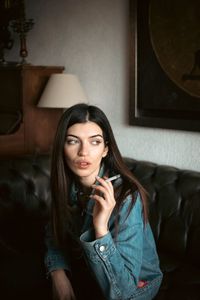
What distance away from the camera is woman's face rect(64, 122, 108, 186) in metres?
1.26

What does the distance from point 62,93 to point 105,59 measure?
0.39 m

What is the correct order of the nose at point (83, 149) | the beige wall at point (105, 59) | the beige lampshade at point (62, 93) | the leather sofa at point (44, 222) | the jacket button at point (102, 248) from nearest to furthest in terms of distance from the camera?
the jacket button at point (102, 248) → the nose at point (83, 149) → the leather sofa at point (44, 222) → the beige wall at point (105, 59) → the beige lampshade at point (62, 93)

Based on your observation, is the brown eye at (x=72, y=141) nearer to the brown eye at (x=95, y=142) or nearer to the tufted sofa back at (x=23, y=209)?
the brown eye at (x=95, y=142)

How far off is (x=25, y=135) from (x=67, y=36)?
837 mm

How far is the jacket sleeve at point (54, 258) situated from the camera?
1.38 m

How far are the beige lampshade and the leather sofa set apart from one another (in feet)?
1.35

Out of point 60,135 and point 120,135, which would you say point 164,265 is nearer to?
point 60,135

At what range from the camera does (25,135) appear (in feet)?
8.81

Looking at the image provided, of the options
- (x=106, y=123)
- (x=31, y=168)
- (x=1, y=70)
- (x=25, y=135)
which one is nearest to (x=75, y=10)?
(x=1, y=70)

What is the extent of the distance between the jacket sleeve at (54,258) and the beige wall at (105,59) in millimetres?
1002

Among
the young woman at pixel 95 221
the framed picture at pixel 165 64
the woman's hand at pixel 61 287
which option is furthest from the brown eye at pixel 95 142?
the framed picture at pixel 165 64

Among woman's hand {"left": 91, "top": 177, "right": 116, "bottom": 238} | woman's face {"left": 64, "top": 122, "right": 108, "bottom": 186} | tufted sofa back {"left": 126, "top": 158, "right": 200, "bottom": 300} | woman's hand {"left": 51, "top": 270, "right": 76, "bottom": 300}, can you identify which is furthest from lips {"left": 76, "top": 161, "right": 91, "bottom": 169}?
tufted sofa back {"left": 126, "top": 158, "right": 200, "bottom": 300}

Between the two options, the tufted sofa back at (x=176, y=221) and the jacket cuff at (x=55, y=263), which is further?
the tufted sofa back at (x=176, y=221)

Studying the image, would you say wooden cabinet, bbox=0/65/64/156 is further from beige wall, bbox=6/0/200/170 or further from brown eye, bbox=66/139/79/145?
brown eye, bbox=66/139/79/145
